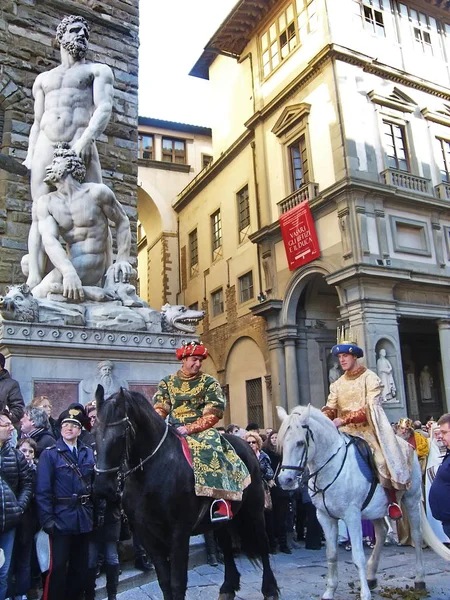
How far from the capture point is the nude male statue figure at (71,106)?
291 inches

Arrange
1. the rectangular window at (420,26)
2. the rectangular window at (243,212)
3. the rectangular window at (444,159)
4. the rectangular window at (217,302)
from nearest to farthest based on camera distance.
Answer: the rectangular window at (444,159) → the rectangular window at (420,26) → the rectangular window at (243,212) → the rectangular window at (217,302)

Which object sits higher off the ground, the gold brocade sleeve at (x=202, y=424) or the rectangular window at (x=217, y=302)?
the rectangular window at (x=217, y=302)

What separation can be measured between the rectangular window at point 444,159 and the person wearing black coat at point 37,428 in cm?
2018

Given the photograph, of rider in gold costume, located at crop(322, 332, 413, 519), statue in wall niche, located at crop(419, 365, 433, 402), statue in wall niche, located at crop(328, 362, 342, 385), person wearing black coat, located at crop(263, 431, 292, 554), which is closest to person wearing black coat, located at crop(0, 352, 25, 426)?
rider in gold costume, located at crop(322, 332, 413, 519)

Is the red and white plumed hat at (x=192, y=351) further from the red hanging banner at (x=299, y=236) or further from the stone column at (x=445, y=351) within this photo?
the stone column at (x=445, y=351)

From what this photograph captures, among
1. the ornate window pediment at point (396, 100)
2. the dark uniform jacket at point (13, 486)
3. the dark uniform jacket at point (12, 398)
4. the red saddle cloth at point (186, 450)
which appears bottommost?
the dark uniform jacket at point (13, 486)

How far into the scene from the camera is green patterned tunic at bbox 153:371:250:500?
4.38 metres

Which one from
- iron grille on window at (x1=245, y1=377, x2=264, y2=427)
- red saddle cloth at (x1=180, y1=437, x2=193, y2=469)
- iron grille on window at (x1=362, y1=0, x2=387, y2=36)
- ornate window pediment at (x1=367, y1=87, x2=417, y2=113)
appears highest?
iron grille on window at (x1=362, y1=0, x2=387, y2=36)

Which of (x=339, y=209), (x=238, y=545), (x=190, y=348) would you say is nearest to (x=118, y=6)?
(x=339, y=209)

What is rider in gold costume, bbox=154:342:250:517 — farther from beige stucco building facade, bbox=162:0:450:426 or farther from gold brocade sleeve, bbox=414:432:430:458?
beige stucco building facade, bbox=162:0:450:426

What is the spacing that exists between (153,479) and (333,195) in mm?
16554

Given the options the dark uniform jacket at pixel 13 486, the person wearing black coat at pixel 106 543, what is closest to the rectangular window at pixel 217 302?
the person wearing black coat at pixel 106 543

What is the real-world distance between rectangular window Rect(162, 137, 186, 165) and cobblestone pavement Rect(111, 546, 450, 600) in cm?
2673

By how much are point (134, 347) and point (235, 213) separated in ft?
66.5
